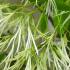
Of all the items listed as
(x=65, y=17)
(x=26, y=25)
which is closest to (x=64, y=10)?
(x=65, y=17)

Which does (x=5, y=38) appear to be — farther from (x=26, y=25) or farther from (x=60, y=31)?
(x=60, y=31)

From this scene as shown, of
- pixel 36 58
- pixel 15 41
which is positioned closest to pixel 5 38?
pixel 15 41

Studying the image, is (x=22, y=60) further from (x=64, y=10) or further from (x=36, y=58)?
(x=64, y=10)

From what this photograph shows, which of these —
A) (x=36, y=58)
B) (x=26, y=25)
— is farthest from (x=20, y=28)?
(x=36, y=58)

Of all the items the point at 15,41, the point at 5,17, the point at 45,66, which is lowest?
the point at 45,66

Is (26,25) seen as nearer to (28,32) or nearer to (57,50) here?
(28,32)

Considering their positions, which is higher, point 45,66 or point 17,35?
point 17,35

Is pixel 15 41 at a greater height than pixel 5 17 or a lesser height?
lesser
